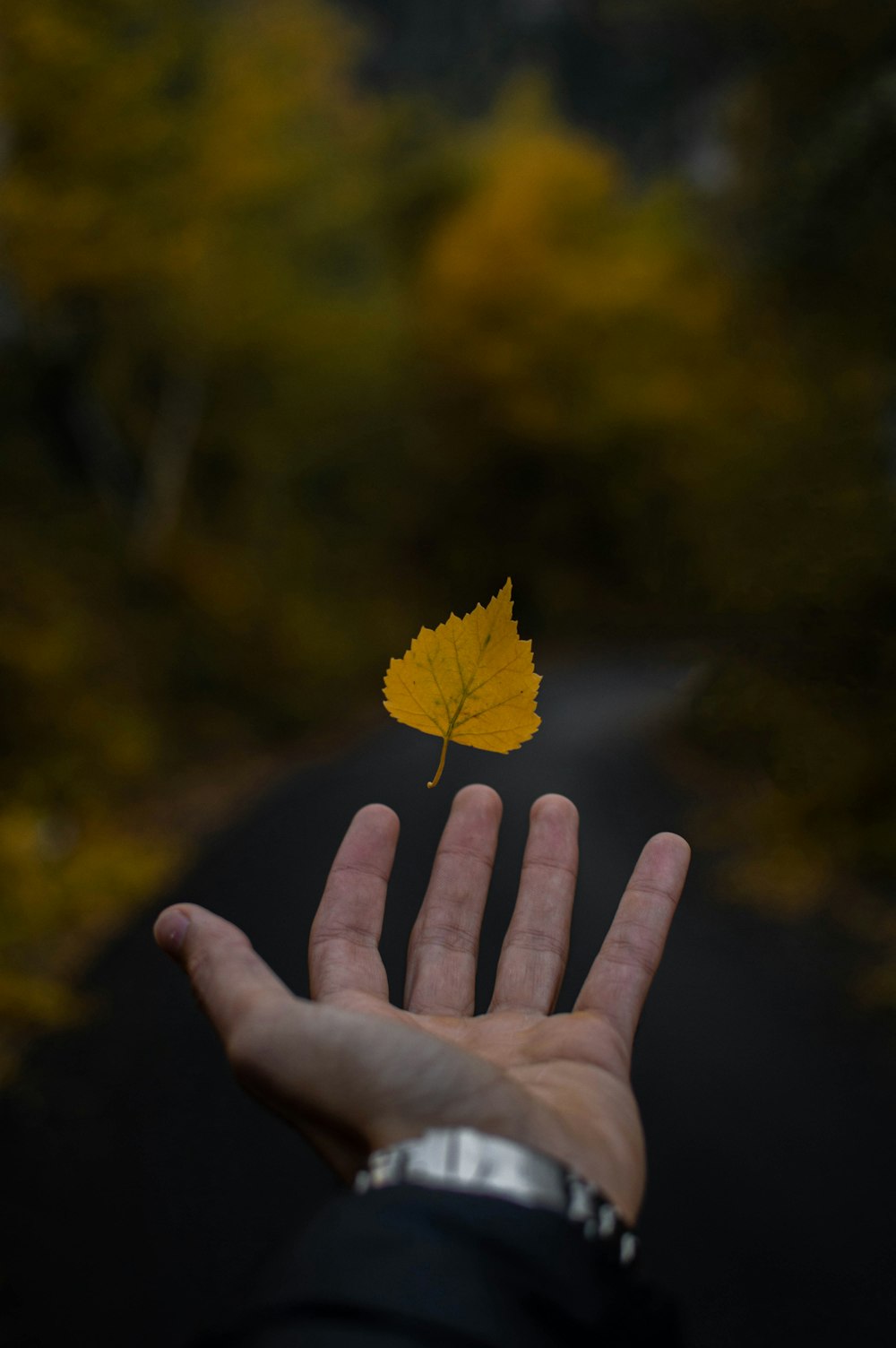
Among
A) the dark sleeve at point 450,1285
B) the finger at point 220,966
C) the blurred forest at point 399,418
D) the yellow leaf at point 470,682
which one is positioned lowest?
the dark sleeve at point 450,1285

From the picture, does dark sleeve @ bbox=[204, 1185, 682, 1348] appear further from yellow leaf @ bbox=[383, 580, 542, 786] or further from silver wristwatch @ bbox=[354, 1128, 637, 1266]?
yellow leaf @ bbox=[383, 580, 542, 786]

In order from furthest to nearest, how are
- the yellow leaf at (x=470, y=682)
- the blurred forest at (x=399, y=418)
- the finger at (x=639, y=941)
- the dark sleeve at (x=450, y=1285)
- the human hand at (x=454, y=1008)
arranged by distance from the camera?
the blurred forest at (x=399, y=418) < the finger at (x=639, y=941) < the human hand at (x=454, y=1008) < the yellow leaf at (x=470, y=682) < the dark sleeve at (x=450, y=1285)

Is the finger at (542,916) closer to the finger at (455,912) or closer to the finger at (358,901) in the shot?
the finger at (455,912)

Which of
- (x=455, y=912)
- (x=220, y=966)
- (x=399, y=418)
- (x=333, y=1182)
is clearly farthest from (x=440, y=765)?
(x=399, y=418)

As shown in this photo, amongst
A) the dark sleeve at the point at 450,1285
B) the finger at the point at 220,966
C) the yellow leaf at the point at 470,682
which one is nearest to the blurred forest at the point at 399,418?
the yellow leaf at the point at 470,682

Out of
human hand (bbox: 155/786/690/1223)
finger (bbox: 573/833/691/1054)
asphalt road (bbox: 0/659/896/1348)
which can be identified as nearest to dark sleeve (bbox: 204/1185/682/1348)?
human hand (bbox: 155/786/690/1223)

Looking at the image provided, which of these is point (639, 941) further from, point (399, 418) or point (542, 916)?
point (399, 418)
